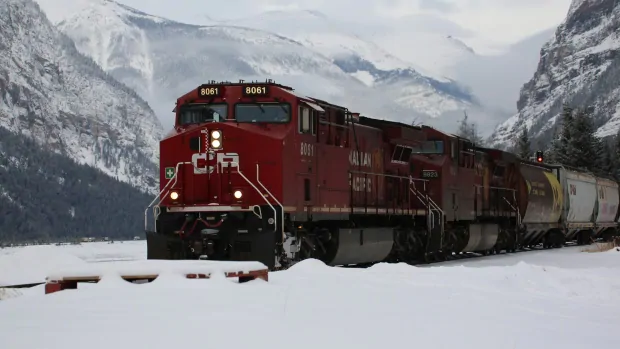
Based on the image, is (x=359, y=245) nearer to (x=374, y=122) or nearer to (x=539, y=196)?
(x=374, y=122)

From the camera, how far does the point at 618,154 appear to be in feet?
253

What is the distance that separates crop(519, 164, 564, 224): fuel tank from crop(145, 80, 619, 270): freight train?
7.60 metres

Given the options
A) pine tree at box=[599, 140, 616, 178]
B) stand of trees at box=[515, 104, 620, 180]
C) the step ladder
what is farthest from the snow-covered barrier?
pine tree at box=[599, 140, 616, 178]

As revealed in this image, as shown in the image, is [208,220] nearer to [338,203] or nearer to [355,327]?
[338,203]

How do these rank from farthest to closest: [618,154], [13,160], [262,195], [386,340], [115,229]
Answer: [13,160] → [115,229] → [618,154] → [262,195] → [386,340]

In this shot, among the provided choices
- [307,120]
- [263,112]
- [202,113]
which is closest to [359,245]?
[307,120]

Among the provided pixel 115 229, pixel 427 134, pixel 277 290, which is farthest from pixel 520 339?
pixel 115 229

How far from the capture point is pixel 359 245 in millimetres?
21938

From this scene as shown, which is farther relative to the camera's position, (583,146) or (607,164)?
(607,164)

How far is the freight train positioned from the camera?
1802 cm

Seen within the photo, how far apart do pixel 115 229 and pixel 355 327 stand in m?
150

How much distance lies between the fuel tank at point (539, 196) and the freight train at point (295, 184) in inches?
299

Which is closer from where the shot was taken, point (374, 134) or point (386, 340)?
point (386, 340)

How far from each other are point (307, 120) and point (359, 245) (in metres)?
4.18
